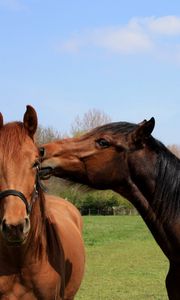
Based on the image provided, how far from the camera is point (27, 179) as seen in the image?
425 cm

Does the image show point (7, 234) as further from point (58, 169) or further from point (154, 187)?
point (154, 187)

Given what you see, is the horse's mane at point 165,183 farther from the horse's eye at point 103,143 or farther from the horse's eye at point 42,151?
the horse's eye at point 42,151

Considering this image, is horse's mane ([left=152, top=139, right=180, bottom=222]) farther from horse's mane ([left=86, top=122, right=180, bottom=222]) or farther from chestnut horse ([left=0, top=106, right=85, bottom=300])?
chestnut horse ([left=0, top=106, right=85, bottom=300])

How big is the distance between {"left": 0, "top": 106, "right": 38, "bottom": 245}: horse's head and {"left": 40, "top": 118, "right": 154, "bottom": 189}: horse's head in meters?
0.22

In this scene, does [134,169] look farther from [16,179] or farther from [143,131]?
[16,179]

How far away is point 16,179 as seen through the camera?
4176 mm

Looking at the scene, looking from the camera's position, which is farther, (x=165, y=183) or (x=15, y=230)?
(x=165, y=183)

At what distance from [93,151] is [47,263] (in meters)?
1.17

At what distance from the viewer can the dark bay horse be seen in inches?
175

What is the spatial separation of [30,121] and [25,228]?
107cm

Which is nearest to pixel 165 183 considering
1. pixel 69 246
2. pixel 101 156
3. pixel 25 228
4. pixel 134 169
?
pixel 134 169

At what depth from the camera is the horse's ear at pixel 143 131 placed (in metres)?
4.44

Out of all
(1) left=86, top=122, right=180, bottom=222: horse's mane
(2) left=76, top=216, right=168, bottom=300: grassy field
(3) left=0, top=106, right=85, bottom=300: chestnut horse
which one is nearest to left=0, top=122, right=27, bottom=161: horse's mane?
A: (3) left=0, top=106, right=85, bottom=300: chestnut horse

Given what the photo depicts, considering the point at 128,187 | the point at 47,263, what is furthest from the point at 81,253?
the point at 128,187
